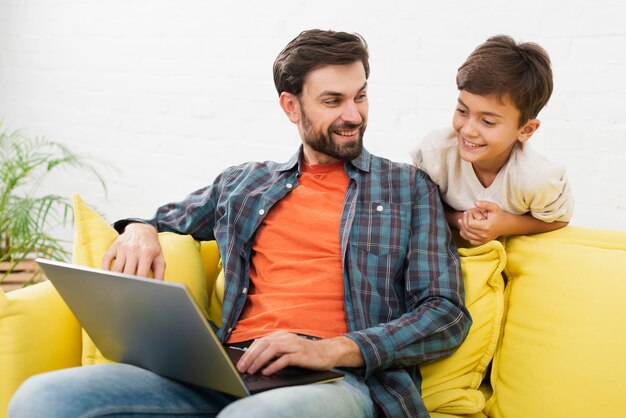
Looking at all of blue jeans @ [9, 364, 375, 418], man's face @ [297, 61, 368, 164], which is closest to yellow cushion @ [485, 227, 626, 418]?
blue jeans @ [9, 364, 375, 418]

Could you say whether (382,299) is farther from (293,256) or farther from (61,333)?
(61,333)

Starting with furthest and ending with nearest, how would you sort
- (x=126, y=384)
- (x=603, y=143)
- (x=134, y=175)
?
(x=134, y=175) → (x=603, y=143) → (x=126, y=384)

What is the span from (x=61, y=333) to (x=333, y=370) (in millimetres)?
630

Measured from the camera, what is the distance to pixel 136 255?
74.2 inches

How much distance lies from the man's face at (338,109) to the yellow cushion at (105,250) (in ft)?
1.39

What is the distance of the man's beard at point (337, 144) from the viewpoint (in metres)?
2.00

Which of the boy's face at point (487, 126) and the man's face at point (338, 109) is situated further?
the man's face at point (338, 109)

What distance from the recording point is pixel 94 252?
1904mm

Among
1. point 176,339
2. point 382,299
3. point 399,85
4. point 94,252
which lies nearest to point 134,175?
point 399,85

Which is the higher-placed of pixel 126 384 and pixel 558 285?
pixel 558 285

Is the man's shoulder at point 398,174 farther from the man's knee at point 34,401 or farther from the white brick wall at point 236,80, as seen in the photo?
the man's knee at point 34,401

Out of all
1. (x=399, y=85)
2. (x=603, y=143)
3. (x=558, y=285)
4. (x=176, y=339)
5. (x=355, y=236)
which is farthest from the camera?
(x=399, y=85)

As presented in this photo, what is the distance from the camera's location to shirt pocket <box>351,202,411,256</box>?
6.26ft

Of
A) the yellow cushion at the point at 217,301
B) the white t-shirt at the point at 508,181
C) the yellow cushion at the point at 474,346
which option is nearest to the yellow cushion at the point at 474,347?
the yellow cushion at the point at 474,346
